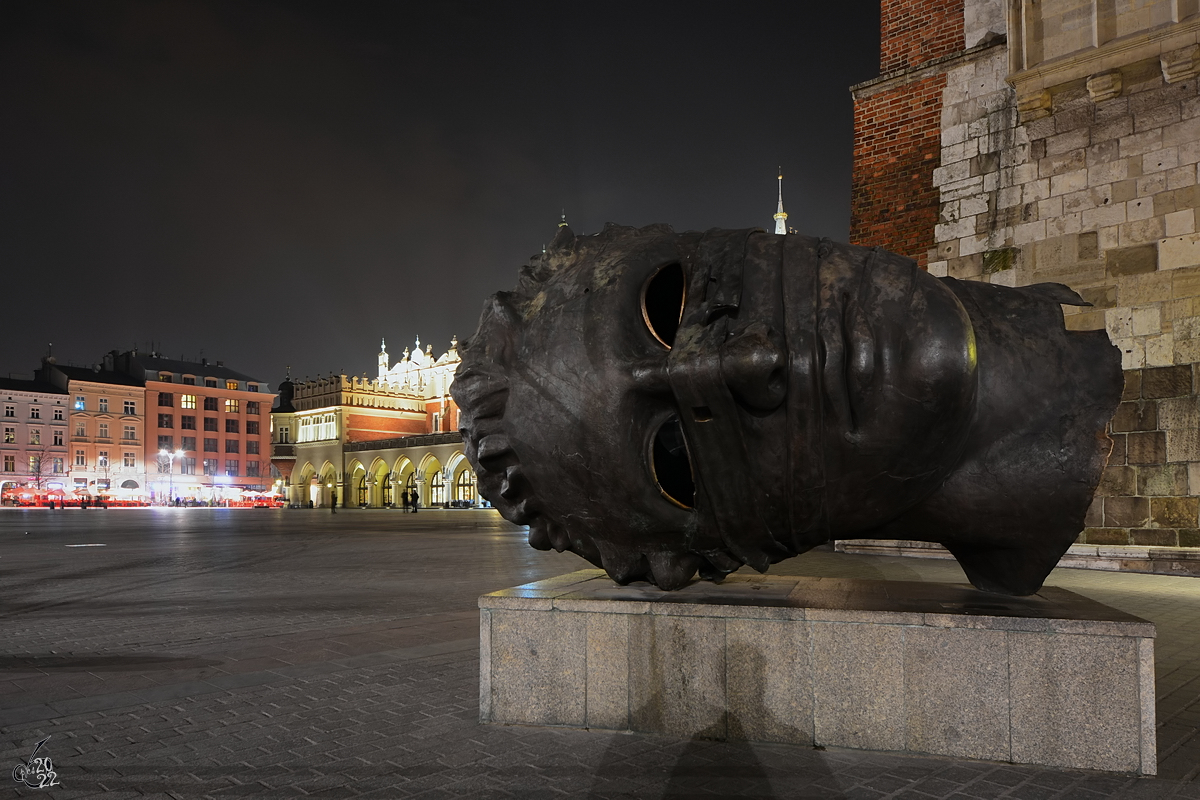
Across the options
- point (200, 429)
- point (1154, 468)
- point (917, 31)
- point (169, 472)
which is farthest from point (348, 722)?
point (200, 429)

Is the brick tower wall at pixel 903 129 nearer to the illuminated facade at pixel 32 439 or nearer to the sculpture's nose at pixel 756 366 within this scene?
the sculpture's nose at pixel 756 366

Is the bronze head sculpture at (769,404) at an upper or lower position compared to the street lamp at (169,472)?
upper

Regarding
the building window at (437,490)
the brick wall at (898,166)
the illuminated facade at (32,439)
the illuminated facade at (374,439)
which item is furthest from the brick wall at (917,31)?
the illuminated facade at (32,439)

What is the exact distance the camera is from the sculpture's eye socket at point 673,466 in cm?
373

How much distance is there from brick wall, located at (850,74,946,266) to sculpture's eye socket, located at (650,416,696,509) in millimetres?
10661

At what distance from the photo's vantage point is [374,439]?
86.3 metres

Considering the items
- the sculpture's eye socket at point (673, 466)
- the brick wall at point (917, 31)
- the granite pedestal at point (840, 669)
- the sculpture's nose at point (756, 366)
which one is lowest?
the granite pedestal at point (840, 669)

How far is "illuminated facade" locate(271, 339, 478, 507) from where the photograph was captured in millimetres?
67875

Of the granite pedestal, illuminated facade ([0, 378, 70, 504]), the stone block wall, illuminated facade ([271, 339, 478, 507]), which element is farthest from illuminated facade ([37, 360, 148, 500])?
the granite pedestal

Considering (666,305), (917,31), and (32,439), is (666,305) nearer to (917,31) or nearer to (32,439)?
(917,31)

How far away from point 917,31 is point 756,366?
1283 centimetres

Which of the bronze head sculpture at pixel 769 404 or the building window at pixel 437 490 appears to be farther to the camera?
the building window at pixel 437 490

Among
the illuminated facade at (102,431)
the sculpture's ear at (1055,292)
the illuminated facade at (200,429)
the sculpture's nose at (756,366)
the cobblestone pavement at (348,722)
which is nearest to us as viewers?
the sculpture's nose at (756,366)

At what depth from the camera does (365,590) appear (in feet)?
32.3
